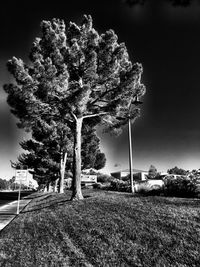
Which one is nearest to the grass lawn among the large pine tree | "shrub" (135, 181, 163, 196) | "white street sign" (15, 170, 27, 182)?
"shrub" (135, 181, 163, 196)

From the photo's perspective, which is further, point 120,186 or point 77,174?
point 120,186

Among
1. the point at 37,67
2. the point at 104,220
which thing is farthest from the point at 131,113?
the point at 104,220

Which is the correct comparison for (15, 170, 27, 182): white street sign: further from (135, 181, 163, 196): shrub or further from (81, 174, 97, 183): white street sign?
(81, 174, 97, 183): white street sign

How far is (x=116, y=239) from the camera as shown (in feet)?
19.7

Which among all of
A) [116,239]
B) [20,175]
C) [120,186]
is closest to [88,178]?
[120,186]

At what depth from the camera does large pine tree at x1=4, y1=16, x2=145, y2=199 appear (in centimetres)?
1293

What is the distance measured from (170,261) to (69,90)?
1150 centimetres

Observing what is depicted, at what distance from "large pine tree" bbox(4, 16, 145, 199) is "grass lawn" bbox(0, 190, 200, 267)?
5.89 m

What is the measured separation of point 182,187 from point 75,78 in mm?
9621

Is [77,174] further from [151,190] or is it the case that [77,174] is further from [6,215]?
[151,190]

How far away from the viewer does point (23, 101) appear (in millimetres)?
13945

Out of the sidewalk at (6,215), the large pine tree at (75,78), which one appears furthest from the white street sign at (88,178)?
the large pine tree at (75,78)

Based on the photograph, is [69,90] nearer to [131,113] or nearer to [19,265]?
[131,113]

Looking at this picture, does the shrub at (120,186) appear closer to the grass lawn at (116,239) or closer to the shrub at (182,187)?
the shrub at (182,187)
